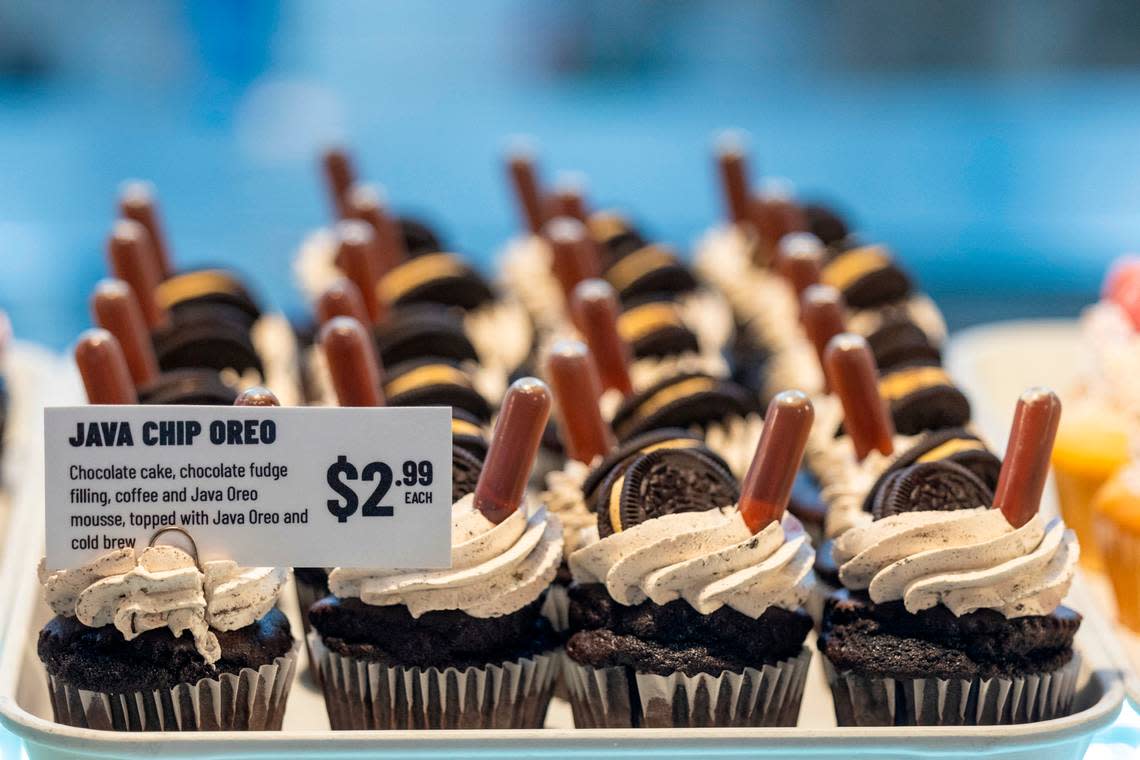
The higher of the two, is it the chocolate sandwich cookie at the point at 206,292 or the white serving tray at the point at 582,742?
the chocolate sandwich cookie at the point at 206,292

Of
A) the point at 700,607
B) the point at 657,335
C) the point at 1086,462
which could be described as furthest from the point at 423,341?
the point at 1086,462

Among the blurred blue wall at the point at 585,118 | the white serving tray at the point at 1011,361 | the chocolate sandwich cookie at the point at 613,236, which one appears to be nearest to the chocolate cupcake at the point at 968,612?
the white serving tray at the point at 1011,361

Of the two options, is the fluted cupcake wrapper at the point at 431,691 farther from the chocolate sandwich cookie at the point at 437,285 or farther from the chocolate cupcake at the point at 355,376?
the chocolate sandwich cookie at the point at 437,285

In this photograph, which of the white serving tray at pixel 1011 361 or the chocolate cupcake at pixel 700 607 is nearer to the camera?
the chocolate cupcake at pixel 700 607

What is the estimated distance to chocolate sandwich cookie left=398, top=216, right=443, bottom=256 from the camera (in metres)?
4.03

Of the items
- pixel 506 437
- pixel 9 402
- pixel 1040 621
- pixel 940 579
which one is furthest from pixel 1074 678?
pixel 9 402

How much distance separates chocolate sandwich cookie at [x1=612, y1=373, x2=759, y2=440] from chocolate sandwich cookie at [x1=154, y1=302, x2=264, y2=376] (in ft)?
2.39

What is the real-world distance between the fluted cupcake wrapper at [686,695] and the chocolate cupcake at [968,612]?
0.09 meters

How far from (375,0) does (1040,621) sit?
5.82m

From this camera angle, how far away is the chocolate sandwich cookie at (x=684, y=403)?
269 cm

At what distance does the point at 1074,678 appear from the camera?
2.17m

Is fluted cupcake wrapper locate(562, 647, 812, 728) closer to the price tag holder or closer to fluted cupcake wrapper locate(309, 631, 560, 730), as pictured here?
fluted cupcake wrapper locate(309, 631, 560, 730)

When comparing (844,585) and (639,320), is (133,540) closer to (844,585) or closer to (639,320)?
(844,585)

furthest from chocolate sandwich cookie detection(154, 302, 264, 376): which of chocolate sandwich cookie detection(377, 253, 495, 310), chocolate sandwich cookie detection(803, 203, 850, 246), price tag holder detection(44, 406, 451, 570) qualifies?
chocolate sandwich cookie detection(803, 203, 850, 246)
